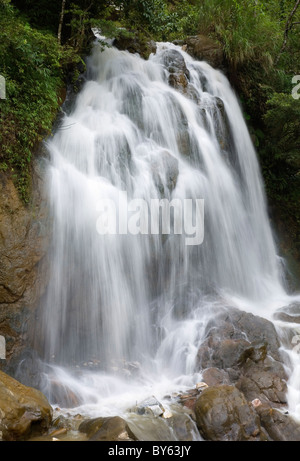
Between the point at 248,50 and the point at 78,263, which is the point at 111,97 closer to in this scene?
the point at 78,263

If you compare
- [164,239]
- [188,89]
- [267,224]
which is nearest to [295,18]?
[188,89]

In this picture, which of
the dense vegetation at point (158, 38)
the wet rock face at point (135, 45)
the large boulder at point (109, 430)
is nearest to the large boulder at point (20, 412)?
the large boulder at point (109, 430)

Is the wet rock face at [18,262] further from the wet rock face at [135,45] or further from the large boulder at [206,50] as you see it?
the large boulder at [206,50]

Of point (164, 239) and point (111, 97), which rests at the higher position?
point (111, 97)

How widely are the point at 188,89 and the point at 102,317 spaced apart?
6044mm

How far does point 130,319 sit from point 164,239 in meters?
1.53

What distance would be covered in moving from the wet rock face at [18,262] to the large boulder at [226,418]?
2.48m

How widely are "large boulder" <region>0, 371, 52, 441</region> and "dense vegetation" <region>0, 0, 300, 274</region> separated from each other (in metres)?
2.47

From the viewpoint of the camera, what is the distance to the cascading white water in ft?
16.6

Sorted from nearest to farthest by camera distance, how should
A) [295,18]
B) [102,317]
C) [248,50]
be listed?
[102,317] < [248,50] < [295,18]

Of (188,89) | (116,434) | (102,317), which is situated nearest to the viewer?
(116,434)

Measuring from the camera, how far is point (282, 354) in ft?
16.1
